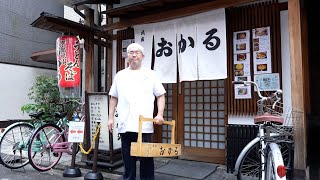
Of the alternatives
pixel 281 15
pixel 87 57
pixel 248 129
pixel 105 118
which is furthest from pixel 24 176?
pixel 281 15

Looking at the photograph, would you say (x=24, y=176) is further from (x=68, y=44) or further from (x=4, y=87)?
(x=4, y=87)

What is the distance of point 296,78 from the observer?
471 centimetres

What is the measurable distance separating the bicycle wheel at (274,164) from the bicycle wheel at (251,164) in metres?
0.53

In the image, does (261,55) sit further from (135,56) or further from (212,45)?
(135,56)

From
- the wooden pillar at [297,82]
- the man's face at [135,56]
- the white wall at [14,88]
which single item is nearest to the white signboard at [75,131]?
the man's face at [135,56]

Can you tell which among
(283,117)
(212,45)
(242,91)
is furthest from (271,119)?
(212,45)

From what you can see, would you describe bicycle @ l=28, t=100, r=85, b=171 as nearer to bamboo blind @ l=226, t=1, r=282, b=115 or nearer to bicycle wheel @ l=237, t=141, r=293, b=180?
bamboo blind @ l=226, t=1, r=282, b=115

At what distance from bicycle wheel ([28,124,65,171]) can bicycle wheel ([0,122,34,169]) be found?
11.3 inches

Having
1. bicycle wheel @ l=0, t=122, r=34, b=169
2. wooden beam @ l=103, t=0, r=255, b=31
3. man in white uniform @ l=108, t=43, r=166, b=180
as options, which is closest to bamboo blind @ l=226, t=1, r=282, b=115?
wooden beam @ l=103, t=0, r=255, b=31

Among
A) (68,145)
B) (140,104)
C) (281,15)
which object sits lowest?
(68,145)

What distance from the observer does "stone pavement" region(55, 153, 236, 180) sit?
5.58 meters

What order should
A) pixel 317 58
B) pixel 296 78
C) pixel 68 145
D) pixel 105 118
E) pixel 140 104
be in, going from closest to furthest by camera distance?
1. pixel 140 104
2. pixel 296 78
3. pixel 105 118
4. pixel 68 145
5. pixel 317 58

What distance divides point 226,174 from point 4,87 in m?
11.0

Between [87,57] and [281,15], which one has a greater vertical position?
[281,15]
